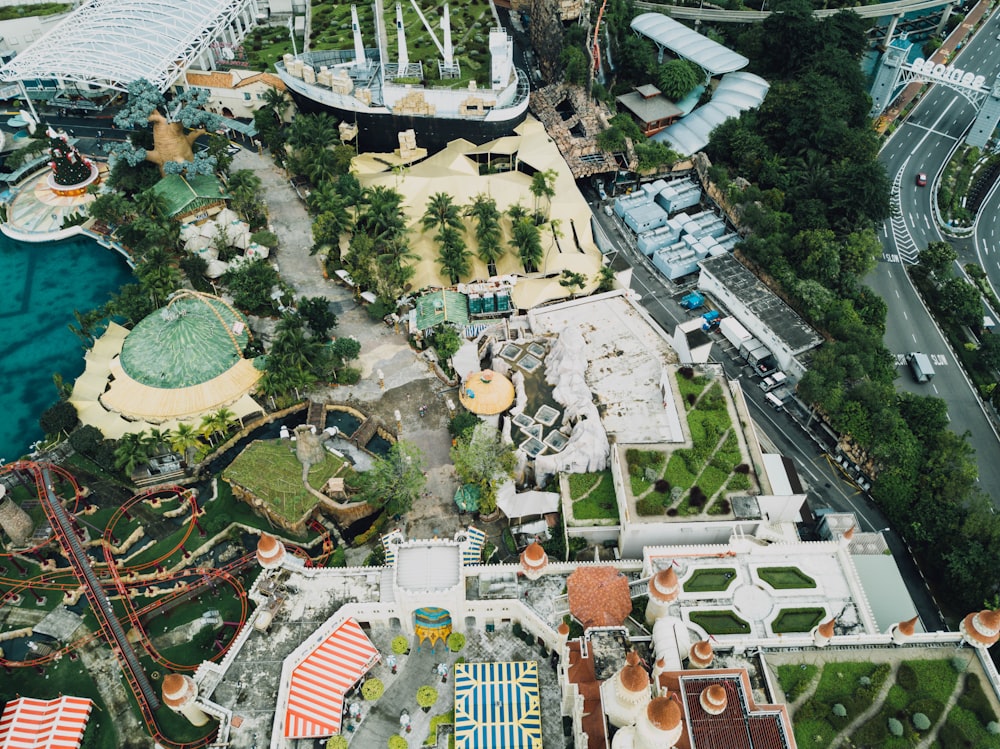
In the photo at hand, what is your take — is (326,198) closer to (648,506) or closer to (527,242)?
(527,242)

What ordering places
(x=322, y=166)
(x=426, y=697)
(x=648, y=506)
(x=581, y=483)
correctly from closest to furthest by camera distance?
1. (x=426, y=697)
2. (x=648, y=506)
3. (x=581, y=483)
4. (x=322, y=166)

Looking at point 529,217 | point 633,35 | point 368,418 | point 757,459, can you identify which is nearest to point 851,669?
point 757,459

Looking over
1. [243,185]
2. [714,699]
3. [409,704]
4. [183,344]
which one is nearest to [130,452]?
[183,344]

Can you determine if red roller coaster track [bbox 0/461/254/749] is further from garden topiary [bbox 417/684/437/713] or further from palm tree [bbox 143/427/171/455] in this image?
garden topiary [bbox 417/684/437/713]

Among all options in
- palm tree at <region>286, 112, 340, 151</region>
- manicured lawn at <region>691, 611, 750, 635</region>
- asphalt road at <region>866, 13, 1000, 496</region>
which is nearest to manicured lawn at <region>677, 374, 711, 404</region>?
manicured lawn at <region>691, 611, 750, 635</region>

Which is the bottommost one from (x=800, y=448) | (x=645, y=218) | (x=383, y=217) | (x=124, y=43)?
(x=800, y=448)
